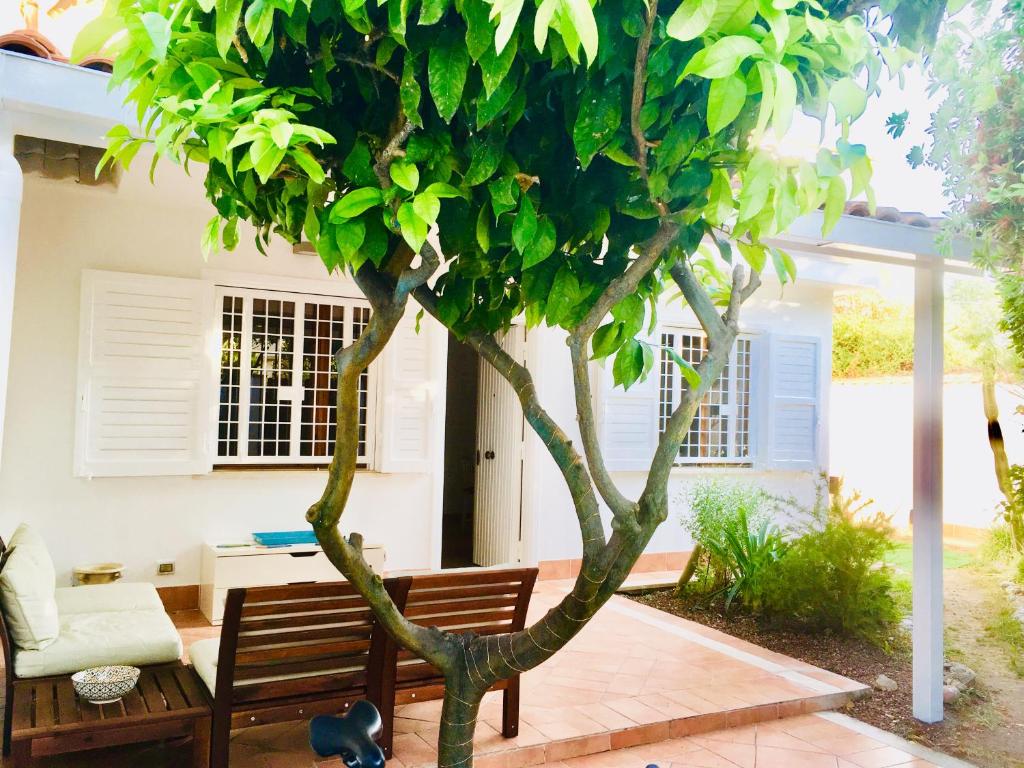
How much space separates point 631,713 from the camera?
4.29 m

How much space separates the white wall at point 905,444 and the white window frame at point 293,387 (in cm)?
403

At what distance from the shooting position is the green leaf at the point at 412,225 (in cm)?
108

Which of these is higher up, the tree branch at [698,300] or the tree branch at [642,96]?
the tree branch at [642,96]

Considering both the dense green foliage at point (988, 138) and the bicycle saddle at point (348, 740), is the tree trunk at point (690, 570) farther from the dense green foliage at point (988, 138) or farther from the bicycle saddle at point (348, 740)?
the bicycle saddle at point (348, 740)

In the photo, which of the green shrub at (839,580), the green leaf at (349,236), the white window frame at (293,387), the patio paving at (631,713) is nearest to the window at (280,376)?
the white window frame at (293,387)

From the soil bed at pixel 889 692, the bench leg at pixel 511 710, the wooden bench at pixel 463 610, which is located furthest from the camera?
the soil bed at pixel 889 692

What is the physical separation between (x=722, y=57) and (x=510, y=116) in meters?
0.38

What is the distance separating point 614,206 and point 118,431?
18.0ft

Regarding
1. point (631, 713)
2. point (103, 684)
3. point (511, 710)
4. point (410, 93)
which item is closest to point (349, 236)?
point (410, 93)

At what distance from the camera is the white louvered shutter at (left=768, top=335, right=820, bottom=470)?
9023 millimetres

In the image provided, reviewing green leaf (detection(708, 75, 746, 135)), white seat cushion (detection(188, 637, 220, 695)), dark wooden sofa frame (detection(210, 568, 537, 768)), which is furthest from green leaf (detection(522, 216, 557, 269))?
white seat cushion (detection(188, 637, 220, 695))

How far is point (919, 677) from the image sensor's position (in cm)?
470

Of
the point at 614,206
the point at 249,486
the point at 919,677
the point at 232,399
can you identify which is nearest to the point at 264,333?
the point at 232,399

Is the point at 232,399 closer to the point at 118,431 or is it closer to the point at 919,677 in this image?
the point at 118,431
